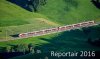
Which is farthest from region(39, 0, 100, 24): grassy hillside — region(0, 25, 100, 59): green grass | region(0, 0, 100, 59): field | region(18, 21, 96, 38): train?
region(0, 25, 100, 59): green grass

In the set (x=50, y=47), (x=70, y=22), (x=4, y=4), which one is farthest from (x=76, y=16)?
(x=4, y=4)

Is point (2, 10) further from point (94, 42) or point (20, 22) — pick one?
point (94, 42)

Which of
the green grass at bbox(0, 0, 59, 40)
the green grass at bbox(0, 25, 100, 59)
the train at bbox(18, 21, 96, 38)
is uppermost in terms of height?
the green grass at bbox(0, 0, 59, 40)

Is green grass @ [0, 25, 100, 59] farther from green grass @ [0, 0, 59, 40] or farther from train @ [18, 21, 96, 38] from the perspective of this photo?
green grass @ [0, 0, 59, 40]

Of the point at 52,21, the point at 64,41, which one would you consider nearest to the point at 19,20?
the point at 52,21

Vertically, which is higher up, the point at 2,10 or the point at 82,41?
the point at 2,10

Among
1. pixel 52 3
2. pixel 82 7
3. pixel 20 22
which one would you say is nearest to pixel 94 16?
pixel 82 7

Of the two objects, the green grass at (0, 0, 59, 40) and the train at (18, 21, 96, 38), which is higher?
the green grass at (0, 0, 59, 40)

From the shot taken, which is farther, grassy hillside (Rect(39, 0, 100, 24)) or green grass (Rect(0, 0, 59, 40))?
grassy hillside (Rect(39, 0, 100, 24))
